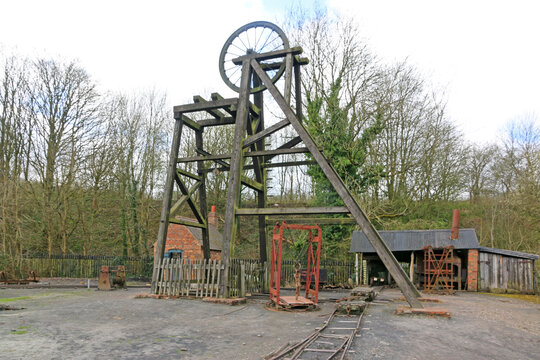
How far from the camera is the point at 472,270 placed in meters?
20.9

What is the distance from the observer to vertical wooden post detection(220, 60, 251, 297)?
11.0 m

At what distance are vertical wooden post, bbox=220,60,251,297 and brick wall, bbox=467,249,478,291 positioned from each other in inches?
592

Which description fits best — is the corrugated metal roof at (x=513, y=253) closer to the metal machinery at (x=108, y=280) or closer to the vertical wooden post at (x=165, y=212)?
the vertical wooden post at (x=165, y=212)

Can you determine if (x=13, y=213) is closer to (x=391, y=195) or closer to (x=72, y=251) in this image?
(x=72, y=251)

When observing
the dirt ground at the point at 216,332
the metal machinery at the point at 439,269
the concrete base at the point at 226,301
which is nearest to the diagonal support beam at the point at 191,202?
the concrete base at the point at 226,301

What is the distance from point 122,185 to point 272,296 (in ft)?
67.6

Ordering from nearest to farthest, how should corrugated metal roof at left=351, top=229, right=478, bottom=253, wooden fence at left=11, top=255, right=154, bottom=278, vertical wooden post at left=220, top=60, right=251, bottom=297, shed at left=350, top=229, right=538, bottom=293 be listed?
vertical wooden post at left=220, top=60, right=251, bottom=297 < shed at left=350, top=229, right=538, bottom=293 < corrugated metal roof at left=351, top=229, right=478, bottom=253 < wooden fence at left=11, top=255, right=154, bottom=278

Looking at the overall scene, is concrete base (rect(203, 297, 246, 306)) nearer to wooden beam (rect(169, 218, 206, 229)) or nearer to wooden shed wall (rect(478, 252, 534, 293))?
wooden beam (rect(169, 218, 206, 229))

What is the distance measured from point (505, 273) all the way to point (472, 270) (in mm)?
1601

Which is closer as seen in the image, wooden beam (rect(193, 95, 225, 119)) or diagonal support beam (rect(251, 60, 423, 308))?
diagonal support beam (rect(251, 60, 423, 308))

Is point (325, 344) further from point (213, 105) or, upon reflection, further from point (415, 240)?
point (415, 240)

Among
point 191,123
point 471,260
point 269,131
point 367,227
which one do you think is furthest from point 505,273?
point 191,123

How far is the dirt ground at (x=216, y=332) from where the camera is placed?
5617mm

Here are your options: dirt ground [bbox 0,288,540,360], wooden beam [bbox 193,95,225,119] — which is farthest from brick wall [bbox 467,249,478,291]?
wooden beam [bbox 193,95,225,119]
